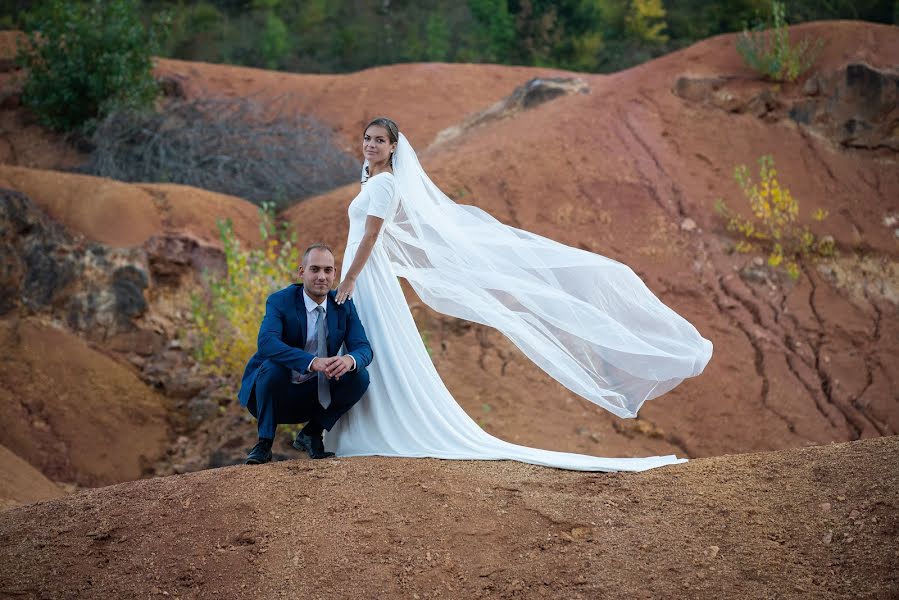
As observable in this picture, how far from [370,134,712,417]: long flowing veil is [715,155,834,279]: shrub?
5.51 metres

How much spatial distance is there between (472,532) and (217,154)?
363 inches

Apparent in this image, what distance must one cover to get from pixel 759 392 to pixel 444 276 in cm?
478

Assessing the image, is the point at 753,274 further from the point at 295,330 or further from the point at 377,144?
the point at 295,330

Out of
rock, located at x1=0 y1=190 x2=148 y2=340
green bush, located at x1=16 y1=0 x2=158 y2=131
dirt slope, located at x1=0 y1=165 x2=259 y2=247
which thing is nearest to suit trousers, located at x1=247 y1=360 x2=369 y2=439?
rock, located at x1=0 y1=190 x2=148 y2=340

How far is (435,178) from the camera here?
969 centimetres

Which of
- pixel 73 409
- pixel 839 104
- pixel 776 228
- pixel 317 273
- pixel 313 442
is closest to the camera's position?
pixel 317 273

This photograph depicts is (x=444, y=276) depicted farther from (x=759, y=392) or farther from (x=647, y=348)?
(x=759, y=392)

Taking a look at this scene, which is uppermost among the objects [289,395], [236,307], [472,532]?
[289,395]

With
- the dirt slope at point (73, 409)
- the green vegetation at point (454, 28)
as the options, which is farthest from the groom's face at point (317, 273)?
the green vegetation at point (454, 28)

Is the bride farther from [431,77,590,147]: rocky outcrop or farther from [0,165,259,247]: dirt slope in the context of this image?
[431,77,590,147]: rocky outcrop

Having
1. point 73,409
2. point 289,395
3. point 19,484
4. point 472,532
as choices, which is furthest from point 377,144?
point 73,409

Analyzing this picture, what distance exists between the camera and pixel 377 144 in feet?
14.6

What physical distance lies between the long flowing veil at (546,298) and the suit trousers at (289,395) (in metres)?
0.60

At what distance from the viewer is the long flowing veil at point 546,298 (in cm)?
444
